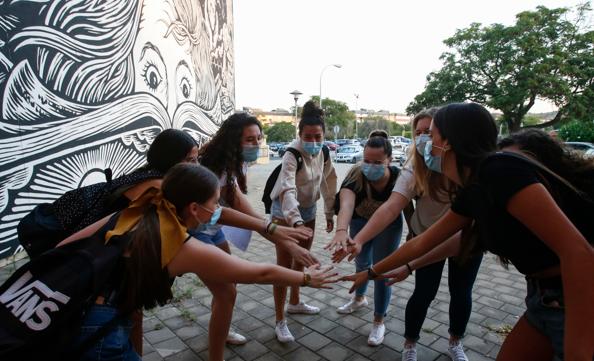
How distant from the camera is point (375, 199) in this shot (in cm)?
313

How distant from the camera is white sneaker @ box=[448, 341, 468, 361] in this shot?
2.71 m

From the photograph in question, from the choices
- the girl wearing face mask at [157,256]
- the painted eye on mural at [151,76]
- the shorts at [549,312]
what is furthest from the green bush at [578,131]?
the girl wearing face mask at [157,256]

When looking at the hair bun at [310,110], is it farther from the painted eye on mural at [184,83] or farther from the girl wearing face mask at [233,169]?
the painted eye on mural at [184,83]

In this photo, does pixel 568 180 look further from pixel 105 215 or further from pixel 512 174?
pixel 105 215

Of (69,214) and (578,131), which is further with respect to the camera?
(578,131)

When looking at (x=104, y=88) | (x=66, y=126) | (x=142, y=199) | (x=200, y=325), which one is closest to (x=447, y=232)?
(x=142, y=199)

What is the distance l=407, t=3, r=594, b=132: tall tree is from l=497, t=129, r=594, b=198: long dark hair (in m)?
20.7

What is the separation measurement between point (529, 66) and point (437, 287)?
2133cm

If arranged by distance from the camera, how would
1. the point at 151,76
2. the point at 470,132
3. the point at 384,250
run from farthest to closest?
the point at 151,76, the point at 384,250, the point at 470,132

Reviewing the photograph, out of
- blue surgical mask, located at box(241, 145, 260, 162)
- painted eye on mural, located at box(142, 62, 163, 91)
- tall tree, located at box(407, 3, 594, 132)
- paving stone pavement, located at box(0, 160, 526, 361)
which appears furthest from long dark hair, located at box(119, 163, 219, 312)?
tall tree, located at box(407, 3, 594, 132)

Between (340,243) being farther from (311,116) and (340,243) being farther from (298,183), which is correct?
(311,116)

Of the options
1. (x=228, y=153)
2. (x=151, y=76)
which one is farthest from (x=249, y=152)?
(x=151, y=76)

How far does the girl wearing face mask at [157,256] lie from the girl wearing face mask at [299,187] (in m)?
1.22

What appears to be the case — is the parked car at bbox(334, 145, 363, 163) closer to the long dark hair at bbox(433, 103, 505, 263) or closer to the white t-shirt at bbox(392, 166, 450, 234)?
the white t-shirt at bbox(392, 166, 450, 234)
